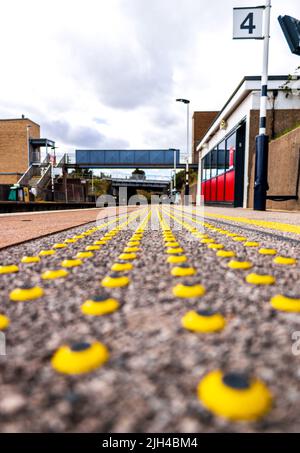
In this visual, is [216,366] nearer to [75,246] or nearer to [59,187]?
[75,246]

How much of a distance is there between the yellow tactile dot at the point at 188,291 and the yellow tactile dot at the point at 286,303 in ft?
0.80

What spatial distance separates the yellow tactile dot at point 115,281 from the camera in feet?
3.75

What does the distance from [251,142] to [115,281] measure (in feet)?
51.3

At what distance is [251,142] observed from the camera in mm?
14977

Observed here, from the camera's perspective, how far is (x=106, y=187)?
203ft

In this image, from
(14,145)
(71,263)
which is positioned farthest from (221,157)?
(14,145)

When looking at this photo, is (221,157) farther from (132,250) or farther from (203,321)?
(203,321)

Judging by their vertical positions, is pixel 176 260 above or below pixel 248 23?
below

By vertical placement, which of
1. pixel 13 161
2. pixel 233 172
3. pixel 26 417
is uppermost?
pixel 13 161

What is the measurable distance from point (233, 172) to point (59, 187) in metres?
29.9

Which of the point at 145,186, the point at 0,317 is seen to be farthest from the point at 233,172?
the point at 145,186

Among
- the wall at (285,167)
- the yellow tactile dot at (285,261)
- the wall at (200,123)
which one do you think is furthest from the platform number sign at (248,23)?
the wall at (200,123)

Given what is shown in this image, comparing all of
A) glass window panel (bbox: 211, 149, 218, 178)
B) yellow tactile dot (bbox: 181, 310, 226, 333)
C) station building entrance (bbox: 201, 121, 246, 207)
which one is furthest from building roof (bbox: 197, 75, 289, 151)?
yellow tactile dot (bbox: 181, 310, 226, 333)

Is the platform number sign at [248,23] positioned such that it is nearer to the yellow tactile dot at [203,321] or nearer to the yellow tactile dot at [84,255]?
the yellow tactile dot at [84,255]
